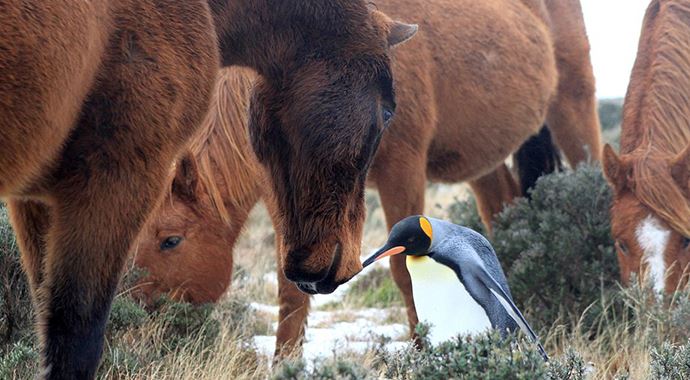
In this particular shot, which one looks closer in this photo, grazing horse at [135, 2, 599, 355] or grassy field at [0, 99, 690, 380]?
grassy field at [0, 99, 690, 380]

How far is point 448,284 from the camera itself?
12.2 ft

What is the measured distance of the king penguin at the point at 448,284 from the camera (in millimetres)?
3705

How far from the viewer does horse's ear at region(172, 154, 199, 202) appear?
4.68 m

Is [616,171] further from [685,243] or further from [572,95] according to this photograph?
[572,95]

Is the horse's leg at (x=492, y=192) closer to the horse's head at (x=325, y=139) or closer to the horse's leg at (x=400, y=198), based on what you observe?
the horse's leg at (x=400, y=198)

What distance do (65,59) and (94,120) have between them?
0.70 feet

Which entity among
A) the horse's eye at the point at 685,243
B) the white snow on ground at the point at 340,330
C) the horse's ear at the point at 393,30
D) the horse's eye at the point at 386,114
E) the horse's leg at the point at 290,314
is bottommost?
the white snow on ground at the point at 340,330

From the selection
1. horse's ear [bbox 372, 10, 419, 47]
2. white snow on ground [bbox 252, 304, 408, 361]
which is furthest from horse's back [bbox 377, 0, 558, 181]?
horse's ear [bbox 372, 10, 419, 47]

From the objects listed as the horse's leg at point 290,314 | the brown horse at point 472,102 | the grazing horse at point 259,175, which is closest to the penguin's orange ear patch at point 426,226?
the grazing horse at point 259,175

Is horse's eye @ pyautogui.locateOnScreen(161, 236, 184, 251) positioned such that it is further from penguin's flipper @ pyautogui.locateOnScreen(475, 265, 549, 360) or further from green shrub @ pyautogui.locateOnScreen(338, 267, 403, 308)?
green shrub @ pyautogui.locateOnScreen(338, 267, 403, 308)

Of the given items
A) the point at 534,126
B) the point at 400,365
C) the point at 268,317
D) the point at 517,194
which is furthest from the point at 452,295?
the point at 517,194

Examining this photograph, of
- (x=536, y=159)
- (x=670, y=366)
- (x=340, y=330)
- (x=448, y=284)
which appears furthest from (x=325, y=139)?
(x=536, y=159)

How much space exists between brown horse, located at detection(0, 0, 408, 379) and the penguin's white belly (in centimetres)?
115

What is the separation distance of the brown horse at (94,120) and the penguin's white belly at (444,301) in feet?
3.78
